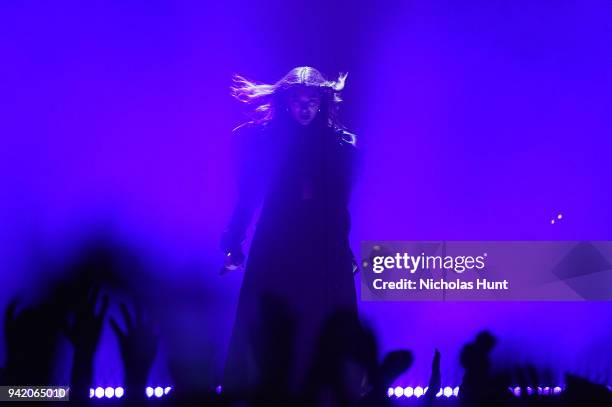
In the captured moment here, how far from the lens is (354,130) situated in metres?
4.17

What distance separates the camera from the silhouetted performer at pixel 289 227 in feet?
13.2

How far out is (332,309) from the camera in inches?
160

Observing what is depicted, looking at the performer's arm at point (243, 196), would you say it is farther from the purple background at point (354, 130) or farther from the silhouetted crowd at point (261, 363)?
the silhouetted crowd at point (261, 363)

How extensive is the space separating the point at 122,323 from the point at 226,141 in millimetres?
1354

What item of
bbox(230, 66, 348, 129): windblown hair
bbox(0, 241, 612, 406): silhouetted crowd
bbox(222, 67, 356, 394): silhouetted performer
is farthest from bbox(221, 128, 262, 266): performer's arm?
bbox(0, 241, 612, 406): silhouetted crowd

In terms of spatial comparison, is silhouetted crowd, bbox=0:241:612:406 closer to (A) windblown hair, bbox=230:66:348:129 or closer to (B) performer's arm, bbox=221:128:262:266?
(B) performer's arm, bbox=221:128:262:266

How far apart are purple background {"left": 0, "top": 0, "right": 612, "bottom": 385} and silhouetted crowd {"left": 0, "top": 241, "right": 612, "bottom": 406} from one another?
0.11 m

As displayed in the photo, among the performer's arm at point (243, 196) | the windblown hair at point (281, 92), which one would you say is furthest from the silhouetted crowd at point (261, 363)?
the windblown hair at point (281, 92)

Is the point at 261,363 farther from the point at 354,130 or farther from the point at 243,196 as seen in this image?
the point at 354,130

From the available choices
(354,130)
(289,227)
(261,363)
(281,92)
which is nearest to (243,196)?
(289,227)

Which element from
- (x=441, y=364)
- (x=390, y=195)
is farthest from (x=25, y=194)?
(x=441, y=364)

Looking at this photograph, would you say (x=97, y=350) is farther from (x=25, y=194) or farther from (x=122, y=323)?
(x=25, y=194)

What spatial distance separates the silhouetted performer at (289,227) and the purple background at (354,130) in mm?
107

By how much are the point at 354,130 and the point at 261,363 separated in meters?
1.65
